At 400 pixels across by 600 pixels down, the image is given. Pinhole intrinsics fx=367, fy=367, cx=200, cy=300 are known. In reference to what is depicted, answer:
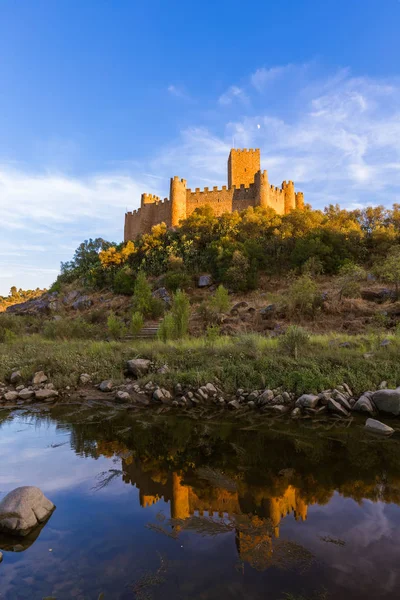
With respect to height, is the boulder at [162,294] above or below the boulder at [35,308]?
above

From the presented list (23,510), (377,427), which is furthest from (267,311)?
(23,510)

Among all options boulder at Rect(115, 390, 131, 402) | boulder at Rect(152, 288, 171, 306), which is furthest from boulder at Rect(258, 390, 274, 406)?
boulder at Rect(152, 288, 171, 306)

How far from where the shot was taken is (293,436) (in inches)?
250

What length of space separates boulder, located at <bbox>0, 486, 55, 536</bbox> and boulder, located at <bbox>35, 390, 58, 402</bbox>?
5199 mm

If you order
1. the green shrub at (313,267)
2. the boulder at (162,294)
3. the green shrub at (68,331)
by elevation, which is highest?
the green shrub at (313,267)

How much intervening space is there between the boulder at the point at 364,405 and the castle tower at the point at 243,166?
103 feet

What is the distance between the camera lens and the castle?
33.8 m

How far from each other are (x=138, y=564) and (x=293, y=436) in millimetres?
3754

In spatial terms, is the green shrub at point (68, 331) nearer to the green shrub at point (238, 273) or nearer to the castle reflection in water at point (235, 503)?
the green shrub at point (238, 273)

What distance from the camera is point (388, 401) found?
7.32 metres

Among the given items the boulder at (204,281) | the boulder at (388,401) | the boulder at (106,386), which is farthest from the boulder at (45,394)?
the boulder at (204,281)

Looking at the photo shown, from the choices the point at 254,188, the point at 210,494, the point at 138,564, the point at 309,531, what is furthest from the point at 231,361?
the point at 254,188

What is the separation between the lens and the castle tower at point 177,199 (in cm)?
3462

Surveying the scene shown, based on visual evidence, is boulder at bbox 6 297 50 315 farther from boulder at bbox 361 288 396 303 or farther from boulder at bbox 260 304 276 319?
boulder at bbox 361 288 396 303
